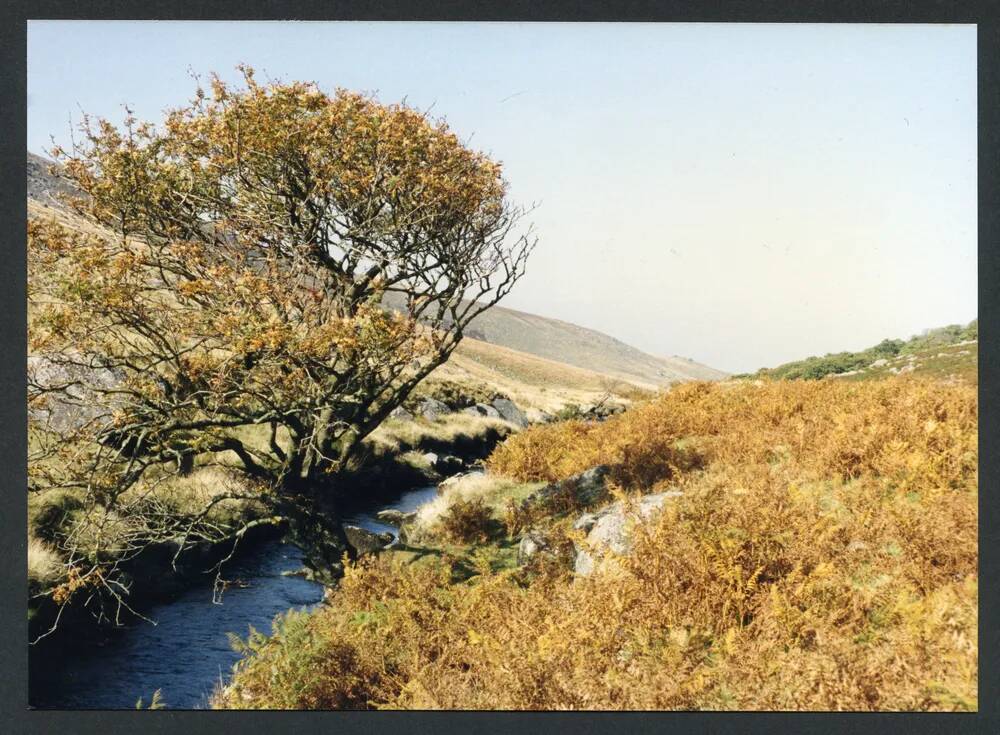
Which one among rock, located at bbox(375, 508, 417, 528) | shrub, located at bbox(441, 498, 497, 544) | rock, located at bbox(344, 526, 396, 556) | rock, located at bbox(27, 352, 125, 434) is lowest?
rock, located at bbox(375, 508, 417, 528)

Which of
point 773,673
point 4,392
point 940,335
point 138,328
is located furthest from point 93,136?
point 940,335

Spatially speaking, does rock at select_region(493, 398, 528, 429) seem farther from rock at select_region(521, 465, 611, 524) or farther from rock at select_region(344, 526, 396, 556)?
rock at select_region(521, 465, 611, 524)

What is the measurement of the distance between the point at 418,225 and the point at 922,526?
24.0ft

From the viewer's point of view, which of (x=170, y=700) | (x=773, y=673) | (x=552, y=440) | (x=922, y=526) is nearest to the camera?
(x=773, y=673)

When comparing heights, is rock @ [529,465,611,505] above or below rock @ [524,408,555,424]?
above

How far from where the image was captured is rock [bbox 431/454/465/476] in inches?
806

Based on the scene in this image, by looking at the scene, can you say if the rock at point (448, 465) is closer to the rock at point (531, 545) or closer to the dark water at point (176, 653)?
the dark water at point (176, 653)

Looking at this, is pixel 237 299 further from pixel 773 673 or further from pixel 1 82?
pixel 773 673

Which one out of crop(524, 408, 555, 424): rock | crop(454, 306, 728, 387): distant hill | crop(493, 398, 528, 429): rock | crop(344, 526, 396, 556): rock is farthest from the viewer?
crop(454, 306, 728, 387): distant hill

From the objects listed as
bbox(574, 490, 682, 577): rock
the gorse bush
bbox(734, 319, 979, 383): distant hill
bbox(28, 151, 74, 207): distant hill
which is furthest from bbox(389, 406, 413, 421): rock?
bbox(574, 490, 682, 577): rock

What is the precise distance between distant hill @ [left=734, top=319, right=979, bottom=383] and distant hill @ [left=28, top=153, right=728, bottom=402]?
1472 inches

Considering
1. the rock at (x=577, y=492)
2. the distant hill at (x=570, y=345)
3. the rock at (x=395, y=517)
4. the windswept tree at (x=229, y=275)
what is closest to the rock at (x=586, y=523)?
the rock at (x=577, y=492)

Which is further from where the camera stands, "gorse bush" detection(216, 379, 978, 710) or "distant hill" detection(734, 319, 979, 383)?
"distant hill" detection(734, 319, 979, 383)

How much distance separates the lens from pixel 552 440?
15.1 m
